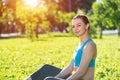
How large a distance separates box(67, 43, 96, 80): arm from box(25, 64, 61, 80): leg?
0.71 metres

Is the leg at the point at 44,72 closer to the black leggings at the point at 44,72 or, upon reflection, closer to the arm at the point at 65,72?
the black leggings at the point at 44,72

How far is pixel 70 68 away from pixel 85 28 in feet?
2.96

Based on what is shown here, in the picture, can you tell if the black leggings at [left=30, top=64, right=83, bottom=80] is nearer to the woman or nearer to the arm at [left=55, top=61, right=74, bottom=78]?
the arm at [left=55, top=61, right=74, bottom=78]

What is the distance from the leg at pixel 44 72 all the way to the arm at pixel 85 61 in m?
0.71

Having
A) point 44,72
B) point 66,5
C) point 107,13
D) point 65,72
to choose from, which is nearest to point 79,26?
point 65,72

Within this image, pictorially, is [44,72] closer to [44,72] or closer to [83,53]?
[44,72]

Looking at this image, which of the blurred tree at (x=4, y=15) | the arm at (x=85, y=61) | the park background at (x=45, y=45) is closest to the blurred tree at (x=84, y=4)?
the park background at (x=45, y=45)

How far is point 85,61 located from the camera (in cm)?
543

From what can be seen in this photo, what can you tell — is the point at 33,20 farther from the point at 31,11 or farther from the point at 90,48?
the point at 90,48

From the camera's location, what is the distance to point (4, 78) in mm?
9797

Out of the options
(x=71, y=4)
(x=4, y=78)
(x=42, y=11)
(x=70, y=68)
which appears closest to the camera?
(x=70, y=68)

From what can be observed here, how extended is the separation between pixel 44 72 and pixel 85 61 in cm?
93

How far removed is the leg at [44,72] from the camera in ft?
19.5

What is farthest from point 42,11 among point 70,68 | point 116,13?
point 70,68
